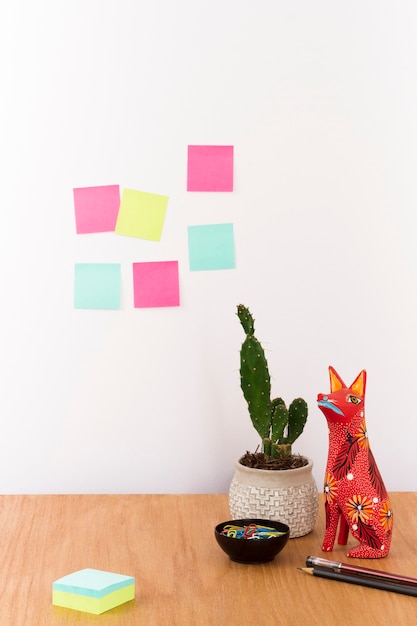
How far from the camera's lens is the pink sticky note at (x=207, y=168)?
4.56 feet

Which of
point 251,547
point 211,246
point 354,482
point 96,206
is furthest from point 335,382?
point 96,206

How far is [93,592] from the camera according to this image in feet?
2.91

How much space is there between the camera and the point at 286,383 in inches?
55.5

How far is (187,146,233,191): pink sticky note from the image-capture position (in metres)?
1.39

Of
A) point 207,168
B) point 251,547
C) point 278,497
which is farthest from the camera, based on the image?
point 207,168

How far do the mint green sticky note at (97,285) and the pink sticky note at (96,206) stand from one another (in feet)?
0.23

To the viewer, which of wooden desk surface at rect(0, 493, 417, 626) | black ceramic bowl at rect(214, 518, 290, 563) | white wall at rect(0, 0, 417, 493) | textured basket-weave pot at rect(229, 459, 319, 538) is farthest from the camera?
white wall at rect(0, 0, 417, 493)

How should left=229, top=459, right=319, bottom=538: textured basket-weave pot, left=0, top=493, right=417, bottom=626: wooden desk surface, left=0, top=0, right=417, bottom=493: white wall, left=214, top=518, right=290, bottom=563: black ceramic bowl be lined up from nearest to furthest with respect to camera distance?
1. left=0, top=493, right=417, bottom=626: wooden desk surface
2. left=214, top=518, right=290, bottom=563: black ceramic bowl
3. left=229, top=459, right=319, bottom=538: textured basket-weave pot
4. left=0, top=0, right=417, bottom=493: white wall

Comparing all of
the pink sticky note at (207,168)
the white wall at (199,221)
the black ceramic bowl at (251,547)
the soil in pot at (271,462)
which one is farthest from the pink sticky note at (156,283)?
the black ceramic bowl at (251,547)

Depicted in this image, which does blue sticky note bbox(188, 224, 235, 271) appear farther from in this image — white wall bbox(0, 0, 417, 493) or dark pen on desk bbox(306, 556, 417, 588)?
dark pen on desk bbox(306, 556, 417, 588)

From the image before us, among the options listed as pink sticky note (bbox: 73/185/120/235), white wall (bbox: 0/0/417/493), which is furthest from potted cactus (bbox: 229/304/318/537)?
pink sticky note (bbox: 73/185/120/235)

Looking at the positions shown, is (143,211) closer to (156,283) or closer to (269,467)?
(156,283)

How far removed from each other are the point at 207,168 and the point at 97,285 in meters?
0.28

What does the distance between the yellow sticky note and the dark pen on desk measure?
65 cm
